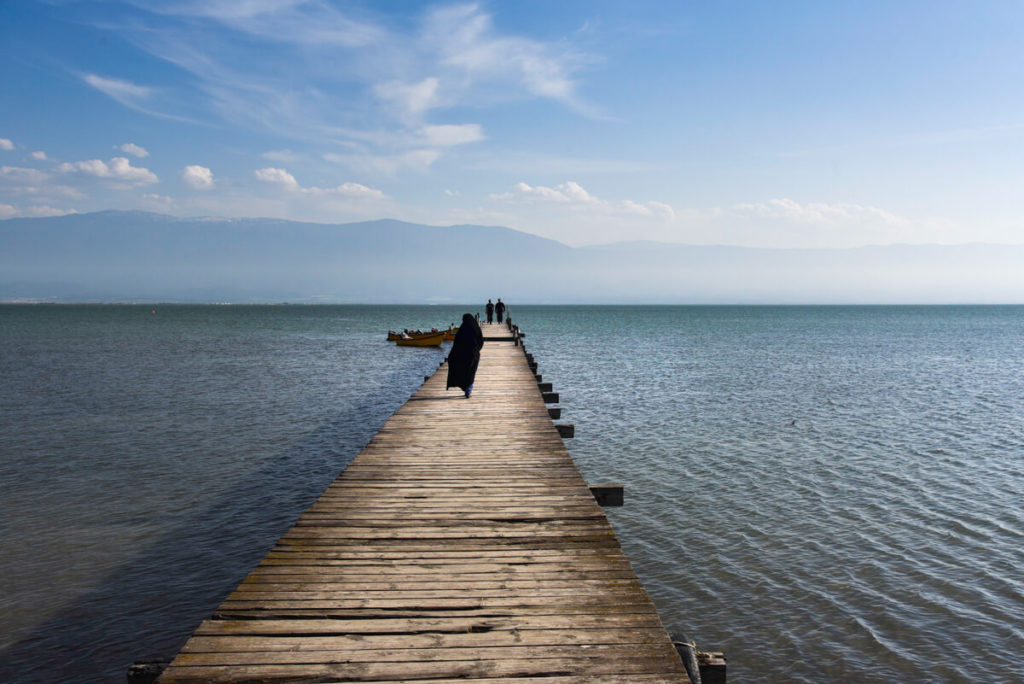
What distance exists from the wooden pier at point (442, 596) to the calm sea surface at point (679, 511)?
2733 millimetres

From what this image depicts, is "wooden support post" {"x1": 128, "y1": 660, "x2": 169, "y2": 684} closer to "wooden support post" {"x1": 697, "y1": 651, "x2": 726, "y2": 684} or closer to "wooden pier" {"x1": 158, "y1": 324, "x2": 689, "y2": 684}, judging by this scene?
"wooden pier" {"x1": 158, "y1": 324, "x2": 689, "y2": 684}

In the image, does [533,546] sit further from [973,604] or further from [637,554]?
[973,604]

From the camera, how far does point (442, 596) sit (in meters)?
4.69

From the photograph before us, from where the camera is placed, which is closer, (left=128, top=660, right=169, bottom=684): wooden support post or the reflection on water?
(left=128, top=660, right=169, bottom=684): wooden support post

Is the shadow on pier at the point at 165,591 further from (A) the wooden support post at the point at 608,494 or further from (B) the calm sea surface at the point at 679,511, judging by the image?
(A) the wooden support post at the point at 608,494

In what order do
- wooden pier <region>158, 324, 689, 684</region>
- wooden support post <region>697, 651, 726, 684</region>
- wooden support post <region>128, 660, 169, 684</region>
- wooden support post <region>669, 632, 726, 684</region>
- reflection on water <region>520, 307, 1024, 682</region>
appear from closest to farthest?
wooden pier <region>158, 324, 689, 684</region>, wooden support post <region>128, 660, 169, 684</region>, wooden support post <region>669, 632, 726, 684</region>, wooden support post <region>697, 651, 726, 684</region>, reflection on water <region>520, 307, 1024, 682</region>

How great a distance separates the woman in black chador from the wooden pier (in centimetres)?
603

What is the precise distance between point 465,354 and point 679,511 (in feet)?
18.6

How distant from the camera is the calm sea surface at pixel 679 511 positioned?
7668 millimetres

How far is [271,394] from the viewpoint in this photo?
89.4 ft

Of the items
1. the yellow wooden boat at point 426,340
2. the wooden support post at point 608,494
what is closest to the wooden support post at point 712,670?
the wooden support post at point 608,494

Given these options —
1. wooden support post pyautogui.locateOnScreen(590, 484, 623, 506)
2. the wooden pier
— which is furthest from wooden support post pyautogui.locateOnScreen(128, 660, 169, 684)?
wooden support post pyautogui.locateOnScreen(590, 484, 623, 506)

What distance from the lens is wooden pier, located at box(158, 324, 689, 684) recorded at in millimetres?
3766

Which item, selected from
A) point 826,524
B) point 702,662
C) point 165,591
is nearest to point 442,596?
point 702,662
